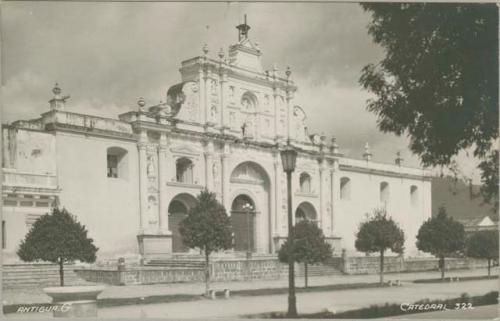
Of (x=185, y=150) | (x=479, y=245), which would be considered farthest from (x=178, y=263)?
(x=479, y=245)

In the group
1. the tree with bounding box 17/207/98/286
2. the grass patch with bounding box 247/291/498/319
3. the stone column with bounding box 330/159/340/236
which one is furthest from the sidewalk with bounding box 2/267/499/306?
the stone column with bounding box 330/159/340/236

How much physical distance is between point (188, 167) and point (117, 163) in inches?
176

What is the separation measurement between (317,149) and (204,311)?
84.3ft

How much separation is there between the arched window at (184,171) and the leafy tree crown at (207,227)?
31.2 ft

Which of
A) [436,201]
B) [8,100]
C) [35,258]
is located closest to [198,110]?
[35,258]

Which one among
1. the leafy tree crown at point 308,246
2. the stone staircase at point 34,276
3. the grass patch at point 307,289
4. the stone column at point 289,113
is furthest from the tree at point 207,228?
the stone column at point 289,113

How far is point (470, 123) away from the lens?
41.9 ft

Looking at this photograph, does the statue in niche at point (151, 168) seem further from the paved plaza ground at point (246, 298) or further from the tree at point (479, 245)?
the tree at point (479, 245)

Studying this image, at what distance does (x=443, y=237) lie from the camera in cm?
3491

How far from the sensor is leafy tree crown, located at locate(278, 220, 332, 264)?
89.9 feet

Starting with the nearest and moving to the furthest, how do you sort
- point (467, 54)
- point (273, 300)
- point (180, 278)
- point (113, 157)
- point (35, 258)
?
point (467, 54)
point (273, 300)
point (35, 258)
point (180, 278)
point (113, 157)

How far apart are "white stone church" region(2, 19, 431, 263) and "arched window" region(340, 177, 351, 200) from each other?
0.36ft

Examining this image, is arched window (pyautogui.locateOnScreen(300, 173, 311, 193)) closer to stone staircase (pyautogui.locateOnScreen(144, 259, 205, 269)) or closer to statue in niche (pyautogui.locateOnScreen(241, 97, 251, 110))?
statue in niche (pyautogui.locateOnScreen(241, 97, 251, 110))

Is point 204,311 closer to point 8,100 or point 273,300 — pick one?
point 273,300
